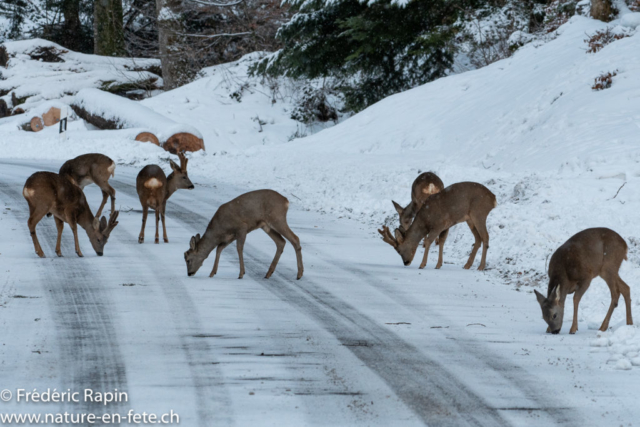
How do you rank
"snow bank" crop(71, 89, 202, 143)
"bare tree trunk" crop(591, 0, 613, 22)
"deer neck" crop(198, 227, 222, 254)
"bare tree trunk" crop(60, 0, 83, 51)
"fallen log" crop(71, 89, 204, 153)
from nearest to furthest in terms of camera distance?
1. "deer neck" crop(198, 227, 222, 254)
2. "bare tree trunk" crop(591, 0, 613, 22)
3. "fallen log" crop(71, 89, 204, 153)
4. "snow bank" crop(71, 89, 202, 143)
5. "bare tree trunk" crop(60, 0, 83, 51)

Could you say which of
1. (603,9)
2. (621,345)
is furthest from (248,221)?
(603,9)

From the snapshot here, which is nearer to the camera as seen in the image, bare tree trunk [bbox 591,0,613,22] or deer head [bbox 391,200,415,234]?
deer head [bbox 391,200,415,234]

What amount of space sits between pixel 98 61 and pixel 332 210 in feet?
88.9

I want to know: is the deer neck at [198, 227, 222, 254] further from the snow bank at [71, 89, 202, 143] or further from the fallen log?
the snow bank at [71, 89, 202, 143]

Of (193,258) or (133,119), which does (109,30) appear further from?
(193,258)

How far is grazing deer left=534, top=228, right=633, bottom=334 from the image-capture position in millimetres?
7885

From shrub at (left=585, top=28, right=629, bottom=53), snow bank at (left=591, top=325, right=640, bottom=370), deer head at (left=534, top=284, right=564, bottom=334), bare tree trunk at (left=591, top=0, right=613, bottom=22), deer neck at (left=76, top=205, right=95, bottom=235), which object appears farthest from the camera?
bare tree trunk at (left=591, top=0, right=613, bottom=22)

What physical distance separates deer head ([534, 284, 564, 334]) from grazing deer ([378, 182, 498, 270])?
324cm

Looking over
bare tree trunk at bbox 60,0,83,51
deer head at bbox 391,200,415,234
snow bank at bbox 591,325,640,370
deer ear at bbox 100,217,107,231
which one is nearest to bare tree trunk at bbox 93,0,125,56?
bare tree trunk at bbox 60,0,83,51

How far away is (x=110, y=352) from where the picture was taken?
696 cm

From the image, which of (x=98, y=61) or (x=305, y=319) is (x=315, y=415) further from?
(x=98, y=61)

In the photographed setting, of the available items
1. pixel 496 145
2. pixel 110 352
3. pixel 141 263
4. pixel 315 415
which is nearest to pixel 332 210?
pixel 496 145

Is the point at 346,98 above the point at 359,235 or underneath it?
above

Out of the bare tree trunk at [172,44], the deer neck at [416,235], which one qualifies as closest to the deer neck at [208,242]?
the deer neck at [416,235]
